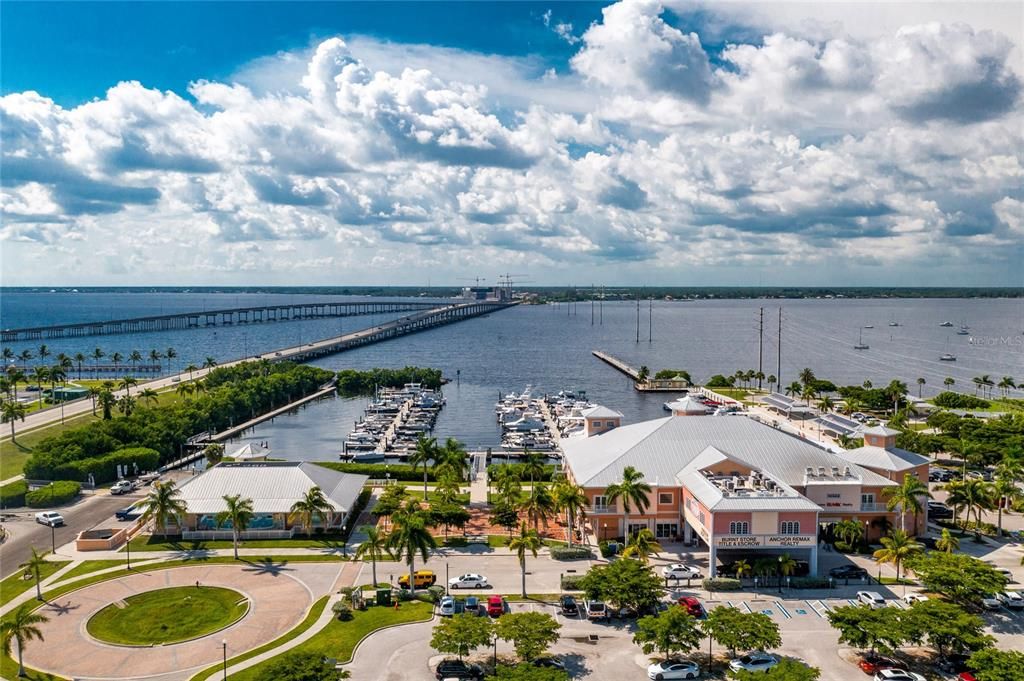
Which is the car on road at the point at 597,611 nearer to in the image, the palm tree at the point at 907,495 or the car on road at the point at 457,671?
the car on road at the point at 457,671

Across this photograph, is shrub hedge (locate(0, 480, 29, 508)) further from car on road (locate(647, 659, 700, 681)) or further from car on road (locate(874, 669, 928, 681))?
car on road (locate(874, 669, 928, 681))

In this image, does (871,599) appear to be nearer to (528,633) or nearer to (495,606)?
(528,633)

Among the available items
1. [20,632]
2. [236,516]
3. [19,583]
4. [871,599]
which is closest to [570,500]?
[871,599]

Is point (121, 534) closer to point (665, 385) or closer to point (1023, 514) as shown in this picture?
point (1023, 514)

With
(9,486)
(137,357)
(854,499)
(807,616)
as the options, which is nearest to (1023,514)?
(854,499)

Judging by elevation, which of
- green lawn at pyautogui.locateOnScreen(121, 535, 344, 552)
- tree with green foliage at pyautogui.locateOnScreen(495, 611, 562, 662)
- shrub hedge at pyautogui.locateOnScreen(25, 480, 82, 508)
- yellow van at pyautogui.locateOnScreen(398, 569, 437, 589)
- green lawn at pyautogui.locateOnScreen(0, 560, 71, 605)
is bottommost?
green lawn at pyautogui.locateOnScreen(121, 535, 344, 552)

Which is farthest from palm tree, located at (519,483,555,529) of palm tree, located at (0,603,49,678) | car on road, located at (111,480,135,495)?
car on road, located at (111,480,135,495)
